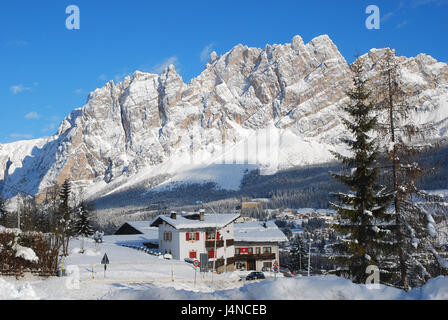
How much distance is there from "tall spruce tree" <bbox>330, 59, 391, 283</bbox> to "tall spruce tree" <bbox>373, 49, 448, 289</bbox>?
552 mm

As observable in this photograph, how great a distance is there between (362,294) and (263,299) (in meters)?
1.78

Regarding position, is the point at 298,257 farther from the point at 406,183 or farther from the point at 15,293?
the point at 15,293

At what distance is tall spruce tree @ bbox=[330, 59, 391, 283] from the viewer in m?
16.8

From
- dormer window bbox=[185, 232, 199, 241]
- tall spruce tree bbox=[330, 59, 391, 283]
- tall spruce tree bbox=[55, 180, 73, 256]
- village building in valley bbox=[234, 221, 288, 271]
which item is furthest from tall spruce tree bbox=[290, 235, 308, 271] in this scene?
tall spruce tree bbox=[330, 59, 391, 283]

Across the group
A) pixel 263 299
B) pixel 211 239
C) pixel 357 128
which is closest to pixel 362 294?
pixel 263 299

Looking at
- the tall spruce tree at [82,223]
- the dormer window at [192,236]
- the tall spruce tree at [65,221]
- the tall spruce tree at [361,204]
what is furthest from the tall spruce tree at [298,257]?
the tall spruce tree at [361,204]

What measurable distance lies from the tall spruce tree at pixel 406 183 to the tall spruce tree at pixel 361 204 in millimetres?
552

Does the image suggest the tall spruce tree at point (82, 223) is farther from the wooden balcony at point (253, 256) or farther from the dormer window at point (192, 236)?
the wooden balcony at point (253, 256)

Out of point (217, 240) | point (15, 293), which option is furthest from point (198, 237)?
point (15, 293)

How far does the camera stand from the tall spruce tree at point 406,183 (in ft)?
50.8

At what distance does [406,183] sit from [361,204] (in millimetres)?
2052

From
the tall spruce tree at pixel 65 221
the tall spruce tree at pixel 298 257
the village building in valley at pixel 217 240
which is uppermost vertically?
the tall spruce tree at pixel 65 221

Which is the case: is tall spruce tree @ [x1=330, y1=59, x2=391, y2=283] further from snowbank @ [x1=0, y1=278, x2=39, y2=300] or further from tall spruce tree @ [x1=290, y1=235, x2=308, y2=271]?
tall spruce tree @ [x1=290, y1=235, x2=308, y2=271]

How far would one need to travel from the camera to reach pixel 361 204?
17.5m
